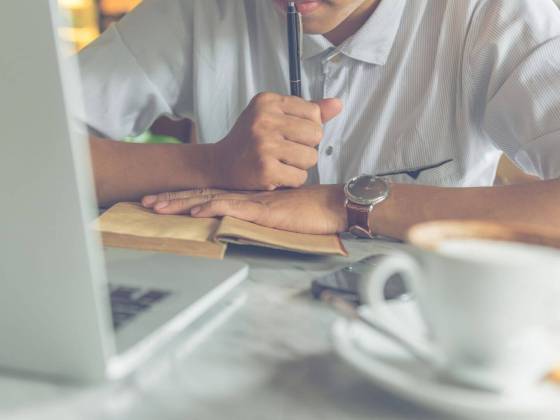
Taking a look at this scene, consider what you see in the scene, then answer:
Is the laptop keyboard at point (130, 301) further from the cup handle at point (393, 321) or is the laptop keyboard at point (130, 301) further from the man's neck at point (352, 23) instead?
the man's neck at point (352, 23)

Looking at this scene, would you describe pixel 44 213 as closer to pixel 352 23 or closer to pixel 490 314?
pixel 490 314

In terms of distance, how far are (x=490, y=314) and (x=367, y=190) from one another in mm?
470

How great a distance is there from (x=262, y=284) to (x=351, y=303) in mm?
102

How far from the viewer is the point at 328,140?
1.12 metres

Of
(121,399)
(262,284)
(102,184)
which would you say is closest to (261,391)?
(121,399)

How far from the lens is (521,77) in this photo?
942mm

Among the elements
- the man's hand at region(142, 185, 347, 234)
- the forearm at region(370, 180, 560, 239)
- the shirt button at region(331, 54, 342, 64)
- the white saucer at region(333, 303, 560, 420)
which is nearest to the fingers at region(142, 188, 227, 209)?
the man's hand at region(142, 185, 347, 234)

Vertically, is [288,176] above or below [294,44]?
below

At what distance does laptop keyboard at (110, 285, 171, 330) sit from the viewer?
46 centimetres

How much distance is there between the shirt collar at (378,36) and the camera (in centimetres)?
107

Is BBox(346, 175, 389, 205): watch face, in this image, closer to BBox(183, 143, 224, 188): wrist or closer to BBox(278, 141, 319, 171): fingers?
BBox(278, 141, 319, 171): fingers

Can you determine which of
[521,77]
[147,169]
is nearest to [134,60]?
[147,169]

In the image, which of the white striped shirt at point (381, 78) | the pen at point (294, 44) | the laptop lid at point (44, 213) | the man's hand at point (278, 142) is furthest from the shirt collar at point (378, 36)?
the laptop lid at point (44, 213)

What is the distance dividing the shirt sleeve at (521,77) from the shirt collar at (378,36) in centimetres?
12
